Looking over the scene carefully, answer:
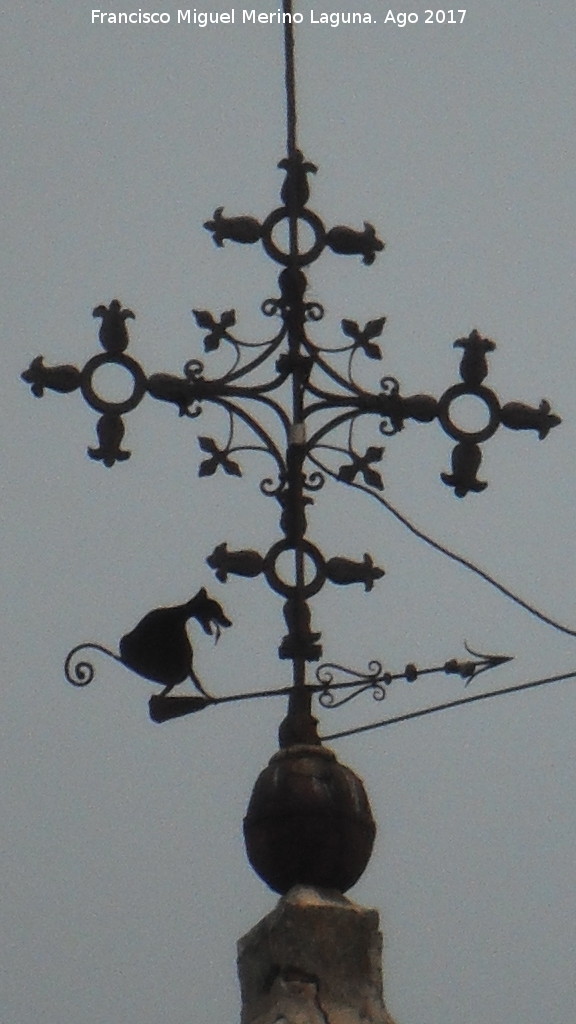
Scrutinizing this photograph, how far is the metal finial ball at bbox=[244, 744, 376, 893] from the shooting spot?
4.08m

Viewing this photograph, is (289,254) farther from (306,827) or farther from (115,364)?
(306,827)

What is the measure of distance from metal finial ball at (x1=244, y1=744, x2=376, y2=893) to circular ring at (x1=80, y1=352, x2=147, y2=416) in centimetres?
93

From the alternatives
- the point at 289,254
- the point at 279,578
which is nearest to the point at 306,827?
the point at 279,578

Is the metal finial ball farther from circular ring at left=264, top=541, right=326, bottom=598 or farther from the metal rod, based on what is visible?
the metal rod

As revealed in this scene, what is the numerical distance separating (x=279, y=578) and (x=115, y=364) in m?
0.63

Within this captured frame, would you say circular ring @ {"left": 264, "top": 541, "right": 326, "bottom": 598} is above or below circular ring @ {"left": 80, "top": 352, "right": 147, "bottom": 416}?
below

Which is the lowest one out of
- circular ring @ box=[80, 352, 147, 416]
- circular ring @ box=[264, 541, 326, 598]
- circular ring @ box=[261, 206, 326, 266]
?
circular ring @ box=[264, 541, 326, 598]

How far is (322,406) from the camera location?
4594mm

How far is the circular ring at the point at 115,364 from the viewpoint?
4.54 metres

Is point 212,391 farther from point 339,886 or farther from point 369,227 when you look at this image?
point 339,886

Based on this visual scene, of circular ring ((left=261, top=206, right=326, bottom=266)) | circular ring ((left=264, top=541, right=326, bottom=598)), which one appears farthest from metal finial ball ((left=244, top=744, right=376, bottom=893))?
circular ring ((left=261, top=206, right=326, bottom=266))

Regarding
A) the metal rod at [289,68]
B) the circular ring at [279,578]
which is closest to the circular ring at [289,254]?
the metal rod at [289,68]

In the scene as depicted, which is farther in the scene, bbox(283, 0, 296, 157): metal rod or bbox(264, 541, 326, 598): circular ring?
bbox(283, 0, 296, 157): metal rod

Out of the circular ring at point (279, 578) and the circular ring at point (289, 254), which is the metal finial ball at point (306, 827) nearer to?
the circular ring at point (279, 578)
